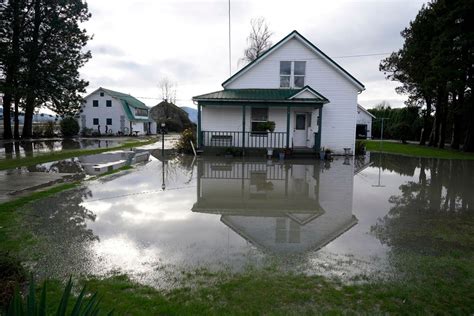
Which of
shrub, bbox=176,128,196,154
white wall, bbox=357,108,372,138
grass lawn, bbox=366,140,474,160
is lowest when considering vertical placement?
grass lawn, bbox=366,140,474,160

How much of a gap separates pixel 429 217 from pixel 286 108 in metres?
14.1

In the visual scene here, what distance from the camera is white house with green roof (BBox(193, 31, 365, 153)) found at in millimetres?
20750

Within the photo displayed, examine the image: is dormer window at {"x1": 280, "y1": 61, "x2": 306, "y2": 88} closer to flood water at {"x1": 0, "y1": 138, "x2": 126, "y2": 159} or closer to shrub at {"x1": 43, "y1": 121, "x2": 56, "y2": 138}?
flood water at {"x1": 0, "y1": 138, "x2": 126, "y2": 159}

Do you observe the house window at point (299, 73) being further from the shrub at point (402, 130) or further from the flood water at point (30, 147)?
the shrub at point (402, 130)

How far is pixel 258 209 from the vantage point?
25.5 feet

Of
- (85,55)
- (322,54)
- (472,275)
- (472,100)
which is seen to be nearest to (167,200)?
(472,275)

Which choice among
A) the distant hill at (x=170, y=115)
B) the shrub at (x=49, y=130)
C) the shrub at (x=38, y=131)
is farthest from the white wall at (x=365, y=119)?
the shrub at (x=38, y=131)

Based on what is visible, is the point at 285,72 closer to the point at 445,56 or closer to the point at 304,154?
the point at 304,154

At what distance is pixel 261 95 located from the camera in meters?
20.2

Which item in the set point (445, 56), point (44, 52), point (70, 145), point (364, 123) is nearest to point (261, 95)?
point (445, 56)

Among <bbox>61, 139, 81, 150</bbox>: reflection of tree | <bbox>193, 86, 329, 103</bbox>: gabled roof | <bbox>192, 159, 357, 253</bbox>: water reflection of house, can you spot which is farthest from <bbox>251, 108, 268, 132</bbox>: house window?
<bbox>61, 139, 81, 150</bbox>: reflection of tree

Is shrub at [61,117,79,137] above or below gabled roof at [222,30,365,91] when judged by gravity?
below

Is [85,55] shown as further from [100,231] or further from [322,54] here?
[100,231]

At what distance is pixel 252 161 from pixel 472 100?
61.0 ft
